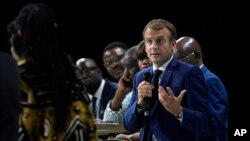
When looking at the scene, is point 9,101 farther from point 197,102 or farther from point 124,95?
point 124,95

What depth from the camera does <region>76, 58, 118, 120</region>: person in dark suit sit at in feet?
15.5

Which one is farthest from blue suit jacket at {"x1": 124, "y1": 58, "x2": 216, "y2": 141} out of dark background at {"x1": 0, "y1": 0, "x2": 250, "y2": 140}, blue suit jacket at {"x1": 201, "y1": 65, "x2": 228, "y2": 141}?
dark background at {"x1": 0, "y1": 0, "x2": 250, "y2": 140}

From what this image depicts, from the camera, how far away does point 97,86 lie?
4867 mm

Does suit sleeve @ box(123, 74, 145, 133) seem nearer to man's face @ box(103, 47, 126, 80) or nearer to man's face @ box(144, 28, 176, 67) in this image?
man's face @ box(144, 28, 176, 67)

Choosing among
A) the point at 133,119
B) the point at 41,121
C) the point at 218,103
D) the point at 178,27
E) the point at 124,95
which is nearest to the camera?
the point at 41,121

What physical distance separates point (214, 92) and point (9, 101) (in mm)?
1477

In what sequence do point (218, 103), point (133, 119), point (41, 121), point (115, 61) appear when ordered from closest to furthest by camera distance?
1. point (41, 121)
2. point (133, 119)
3. point (218, 103)
4. point (115, 61)

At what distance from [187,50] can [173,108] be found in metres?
0.89

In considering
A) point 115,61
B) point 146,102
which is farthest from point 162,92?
point 115,61

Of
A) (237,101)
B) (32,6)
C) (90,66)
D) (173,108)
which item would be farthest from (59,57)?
(237,101)

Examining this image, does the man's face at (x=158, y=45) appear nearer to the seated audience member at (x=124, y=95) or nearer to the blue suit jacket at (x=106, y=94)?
the seated audience member at (x=124, y=95)

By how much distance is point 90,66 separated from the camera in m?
4.98

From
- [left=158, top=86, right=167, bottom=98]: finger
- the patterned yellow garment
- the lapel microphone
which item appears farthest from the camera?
the lapel microphone

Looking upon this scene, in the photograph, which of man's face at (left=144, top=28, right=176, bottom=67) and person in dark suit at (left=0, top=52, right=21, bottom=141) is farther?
man's face at (left=144, top=28, right=176, bottom=67)
